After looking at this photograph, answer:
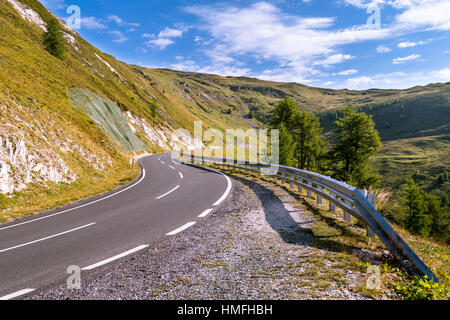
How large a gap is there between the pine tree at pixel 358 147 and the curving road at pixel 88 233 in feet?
65.8

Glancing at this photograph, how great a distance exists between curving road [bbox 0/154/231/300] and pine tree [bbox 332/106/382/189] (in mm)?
20050

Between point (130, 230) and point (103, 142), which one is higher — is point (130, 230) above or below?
below

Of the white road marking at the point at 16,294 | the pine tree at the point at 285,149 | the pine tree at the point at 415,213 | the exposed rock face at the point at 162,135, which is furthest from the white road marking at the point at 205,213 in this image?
the exposed rock face at the point at 162,135

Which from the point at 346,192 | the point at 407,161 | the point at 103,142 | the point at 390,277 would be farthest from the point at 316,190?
the point at 407,161

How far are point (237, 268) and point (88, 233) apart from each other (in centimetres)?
470

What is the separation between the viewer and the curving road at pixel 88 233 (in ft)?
14.9

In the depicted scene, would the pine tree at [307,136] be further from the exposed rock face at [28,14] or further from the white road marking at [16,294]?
the exposed rock face at [28,14]

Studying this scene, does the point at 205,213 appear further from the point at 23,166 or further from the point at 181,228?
the point at 23,166

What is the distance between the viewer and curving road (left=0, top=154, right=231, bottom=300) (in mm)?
4551

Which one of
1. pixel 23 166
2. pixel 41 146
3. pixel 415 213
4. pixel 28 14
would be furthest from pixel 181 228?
pixel 28 14

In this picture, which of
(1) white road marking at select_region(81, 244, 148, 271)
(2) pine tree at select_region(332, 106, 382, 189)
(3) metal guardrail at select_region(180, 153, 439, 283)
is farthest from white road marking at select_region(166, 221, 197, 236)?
(2) pine tree at select_region(332, 106, 382, 189)
